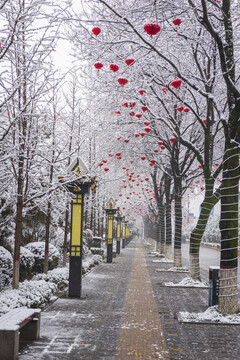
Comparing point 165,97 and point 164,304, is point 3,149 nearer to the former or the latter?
point 164,304

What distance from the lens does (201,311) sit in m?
9.33

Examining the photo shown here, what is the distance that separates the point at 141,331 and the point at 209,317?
1.88 m

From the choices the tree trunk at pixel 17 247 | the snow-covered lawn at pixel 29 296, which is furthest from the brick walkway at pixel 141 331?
the tree trunk at pixel 17 247

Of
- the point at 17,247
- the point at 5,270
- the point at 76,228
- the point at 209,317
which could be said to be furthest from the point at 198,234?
the point at 17,247

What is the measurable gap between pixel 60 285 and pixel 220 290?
5.42m

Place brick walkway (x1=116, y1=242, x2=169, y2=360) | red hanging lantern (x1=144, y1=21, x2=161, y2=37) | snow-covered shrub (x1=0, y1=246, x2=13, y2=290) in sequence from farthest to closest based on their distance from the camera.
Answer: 1. snow-covered shrub (x1=0, y1=246, x2=13, y2=290)
2. red hanging lantern (x1=144, y1=21, x2=161, y2=37)
3. brick walkway (x1=116, y1=242, x2=169, y2=360)

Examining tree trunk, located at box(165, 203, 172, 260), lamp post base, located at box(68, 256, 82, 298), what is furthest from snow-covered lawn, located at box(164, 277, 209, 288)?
tree trunk, located at box(165, 203, 172, 260)

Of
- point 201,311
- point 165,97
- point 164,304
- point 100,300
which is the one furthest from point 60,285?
point 165,97

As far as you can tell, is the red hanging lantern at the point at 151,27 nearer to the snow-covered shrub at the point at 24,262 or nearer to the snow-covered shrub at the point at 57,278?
the snow-covered shrub at the point at 57,278

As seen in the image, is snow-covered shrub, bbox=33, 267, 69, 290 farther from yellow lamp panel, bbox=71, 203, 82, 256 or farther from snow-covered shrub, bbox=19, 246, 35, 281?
yellow lamp panel, bbox=71, 203, 82, 256

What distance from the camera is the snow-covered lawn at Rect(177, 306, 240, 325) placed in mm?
8152

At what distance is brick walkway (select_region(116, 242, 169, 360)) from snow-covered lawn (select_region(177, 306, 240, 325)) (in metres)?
0.57

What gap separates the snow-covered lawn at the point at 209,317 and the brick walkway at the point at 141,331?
1.87 feet

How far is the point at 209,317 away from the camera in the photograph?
8.41 metres
